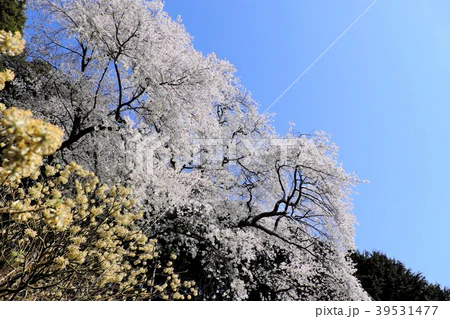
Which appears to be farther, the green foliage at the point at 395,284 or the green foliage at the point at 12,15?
the green foliage at the point at 395,284

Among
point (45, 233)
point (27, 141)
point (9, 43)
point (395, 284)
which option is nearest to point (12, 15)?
point (45, 233)

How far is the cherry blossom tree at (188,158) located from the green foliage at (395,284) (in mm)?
4025

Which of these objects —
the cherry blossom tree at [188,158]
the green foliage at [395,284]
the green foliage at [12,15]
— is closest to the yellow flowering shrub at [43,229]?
the cherry blossom tree at [188,158]

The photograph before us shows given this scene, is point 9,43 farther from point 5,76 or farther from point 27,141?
point 27,141

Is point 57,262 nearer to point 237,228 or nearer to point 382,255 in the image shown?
point 237,228

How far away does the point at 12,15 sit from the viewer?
297 inches

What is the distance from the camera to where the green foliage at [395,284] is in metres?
11.1

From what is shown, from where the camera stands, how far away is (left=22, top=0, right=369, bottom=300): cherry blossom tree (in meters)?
6.17

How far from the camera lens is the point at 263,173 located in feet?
26.7

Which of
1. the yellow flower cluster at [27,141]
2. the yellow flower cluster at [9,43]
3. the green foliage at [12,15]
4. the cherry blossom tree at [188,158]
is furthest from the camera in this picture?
the green foliage at [12,15]

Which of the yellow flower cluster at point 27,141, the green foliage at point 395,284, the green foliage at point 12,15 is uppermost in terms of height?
the green foliage at point 12,15

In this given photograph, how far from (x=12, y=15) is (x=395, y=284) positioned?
11764mm

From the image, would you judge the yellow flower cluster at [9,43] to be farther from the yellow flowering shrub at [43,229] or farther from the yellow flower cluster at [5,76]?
the yellow flower cluster at [5,76]
